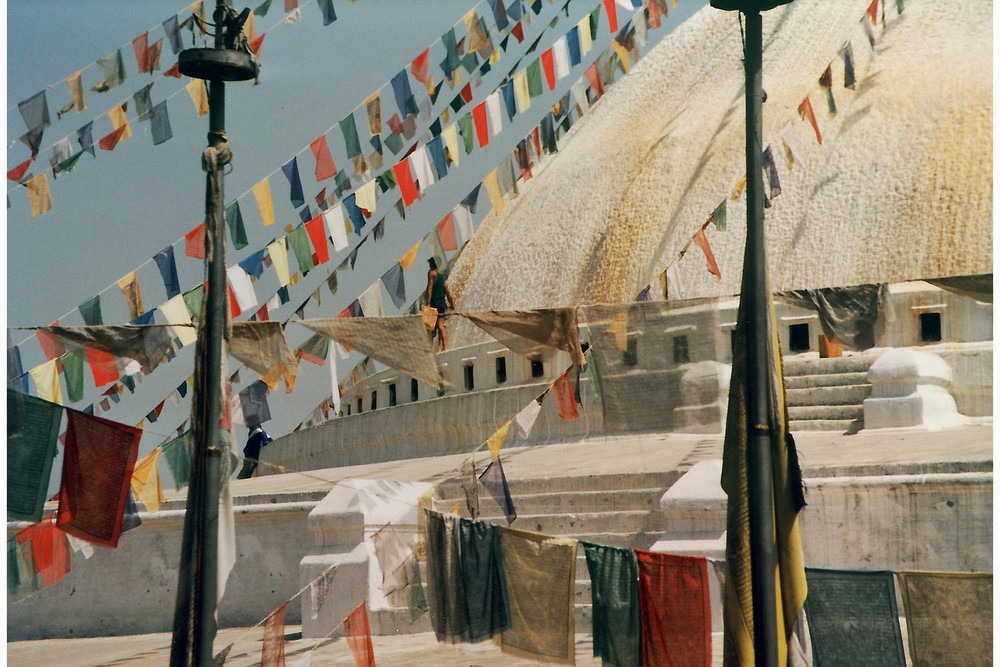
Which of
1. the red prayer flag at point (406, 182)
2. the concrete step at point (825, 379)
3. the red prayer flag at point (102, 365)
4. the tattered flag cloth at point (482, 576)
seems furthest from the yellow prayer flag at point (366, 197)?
the concrete step at point (825, 379)

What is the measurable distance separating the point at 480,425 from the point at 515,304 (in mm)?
2854

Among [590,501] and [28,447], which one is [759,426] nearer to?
[28,447]

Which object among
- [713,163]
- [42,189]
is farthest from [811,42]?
[42,189]

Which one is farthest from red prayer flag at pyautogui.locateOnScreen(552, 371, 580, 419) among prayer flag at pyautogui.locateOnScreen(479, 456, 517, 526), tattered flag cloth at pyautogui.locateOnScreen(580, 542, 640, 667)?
tattered flag cloth at pyautogui.locateOnScreen(580, 542, 640, 667)

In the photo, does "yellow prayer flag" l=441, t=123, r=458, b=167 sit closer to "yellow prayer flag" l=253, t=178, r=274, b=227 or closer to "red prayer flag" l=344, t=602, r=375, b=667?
"yellow prayer flag" l=253, t=178, r=274, b=227

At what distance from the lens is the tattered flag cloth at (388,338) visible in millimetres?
10664

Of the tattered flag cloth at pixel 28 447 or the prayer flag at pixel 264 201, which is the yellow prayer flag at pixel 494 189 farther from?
the tattered flag cloth at pixel 28 447

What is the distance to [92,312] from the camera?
10.7 meters

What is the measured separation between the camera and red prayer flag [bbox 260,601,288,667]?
30.8 ft

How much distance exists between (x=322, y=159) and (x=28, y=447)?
3.79m

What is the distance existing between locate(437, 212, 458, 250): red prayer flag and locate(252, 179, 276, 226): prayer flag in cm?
160

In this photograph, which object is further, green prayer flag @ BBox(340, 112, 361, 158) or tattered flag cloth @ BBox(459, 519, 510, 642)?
green prayer flag @ BBox(340, 112, 361, 158)

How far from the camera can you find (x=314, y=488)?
640 inches

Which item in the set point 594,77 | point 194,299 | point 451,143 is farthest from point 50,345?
point 594,77
